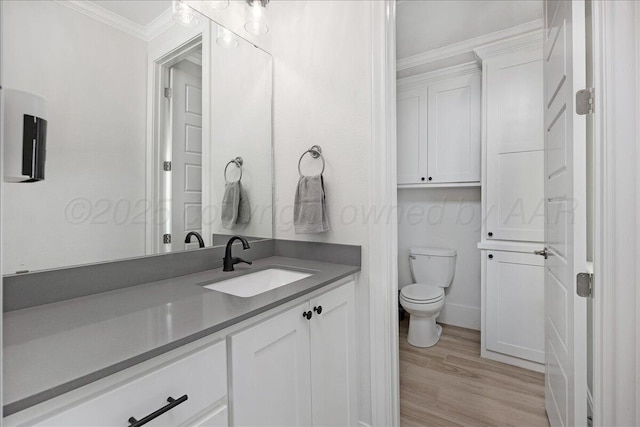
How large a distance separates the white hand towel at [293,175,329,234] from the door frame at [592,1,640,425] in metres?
1.08

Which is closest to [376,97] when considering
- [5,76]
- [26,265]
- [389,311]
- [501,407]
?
[389,311]

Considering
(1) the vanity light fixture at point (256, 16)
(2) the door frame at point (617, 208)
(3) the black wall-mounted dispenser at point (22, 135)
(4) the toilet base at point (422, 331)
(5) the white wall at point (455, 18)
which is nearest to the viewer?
(3) the black wall-mounted dispenser at point (22, 135)

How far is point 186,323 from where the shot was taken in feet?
2.64

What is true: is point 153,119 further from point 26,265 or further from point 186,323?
point 186,323

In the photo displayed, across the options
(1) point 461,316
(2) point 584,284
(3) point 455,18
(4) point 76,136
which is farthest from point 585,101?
A: (1) point 461,316

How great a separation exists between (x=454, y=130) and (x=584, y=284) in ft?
6.19

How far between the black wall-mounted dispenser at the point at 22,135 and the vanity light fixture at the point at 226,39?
4.07 ft

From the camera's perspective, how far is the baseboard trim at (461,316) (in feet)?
9.15

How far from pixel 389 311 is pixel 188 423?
992 millimetres

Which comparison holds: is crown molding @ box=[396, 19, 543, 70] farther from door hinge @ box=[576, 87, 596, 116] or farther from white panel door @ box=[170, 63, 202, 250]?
white panel door @ box=[170, 63, 202, 250]

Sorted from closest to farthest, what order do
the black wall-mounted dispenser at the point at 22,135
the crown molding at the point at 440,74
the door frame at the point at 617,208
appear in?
1. the black wall-mounted dispenser at the point at 22,135
2. the door frame at the point at 617,208
3. the crown molding at the point at 440,74

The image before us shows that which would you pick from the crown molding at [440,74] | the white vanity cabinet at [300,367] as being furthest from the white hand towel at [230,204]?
the crown molding at [440,74]

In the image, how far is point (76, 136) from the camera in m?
1.05

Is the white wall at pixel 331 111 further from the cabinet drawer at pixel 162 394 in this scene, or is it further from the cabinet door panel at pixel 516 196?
the cabinet door panel at pixel 516 196
